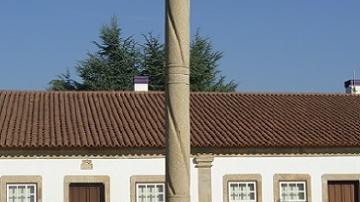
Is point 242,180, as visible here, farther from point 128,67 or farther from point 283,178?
point 128,67

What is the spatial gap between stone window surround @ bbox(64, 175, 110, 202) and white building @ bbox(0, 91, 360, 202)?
25mm

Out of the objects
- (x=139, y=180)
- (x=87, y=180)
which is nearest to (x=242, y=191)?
(x=139, y=180)

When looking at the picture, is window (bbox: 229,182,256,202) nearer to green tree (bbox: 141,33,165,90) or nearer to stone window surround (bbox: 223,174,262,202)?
stone window surround (bbox: 223,174,262,202)

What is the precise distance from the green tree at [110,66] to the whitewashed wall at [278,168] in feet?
→ 60.8

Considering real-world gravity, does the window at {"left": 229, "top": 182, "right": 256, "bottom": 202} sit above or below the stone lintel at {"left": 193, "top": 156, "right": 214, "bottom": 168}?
below

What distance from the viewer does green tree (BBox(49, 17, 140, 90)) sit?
129 ft

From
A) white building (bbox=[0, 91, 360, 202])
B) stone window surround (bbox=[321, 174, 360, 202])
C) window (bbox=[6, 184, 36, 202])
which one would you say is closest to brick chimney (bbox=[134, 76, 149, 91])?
white building (bbox=[0, 91, 360, 202])

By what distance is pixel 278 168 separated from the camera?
2081cm

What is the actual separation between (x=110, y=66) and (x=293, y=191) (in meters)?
20.7

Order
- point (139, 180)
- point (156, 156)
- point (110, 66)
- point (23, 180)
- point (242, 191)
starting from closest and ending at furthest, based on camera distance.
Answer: point (23, 180) < point (156, 156) < point (139, 180) < point (242, 191) < point (110, 66)

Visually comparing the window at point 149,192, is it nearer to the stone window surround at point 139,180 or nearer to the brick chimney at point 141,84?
the stone window surround at point 139,180

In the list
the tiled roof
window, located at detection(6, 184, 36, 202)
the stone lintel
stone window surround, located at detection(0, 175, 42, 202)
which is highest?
the tiled roof

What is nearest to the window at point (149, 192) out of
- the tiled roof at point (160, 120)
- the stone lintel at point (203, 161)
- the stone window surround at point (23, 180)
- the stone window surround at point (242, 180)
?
the stone lintel at point (203, 161)

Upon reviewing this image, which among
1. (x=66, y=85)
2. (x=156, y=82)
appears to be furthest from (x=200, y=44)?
(x=66, y=85)
